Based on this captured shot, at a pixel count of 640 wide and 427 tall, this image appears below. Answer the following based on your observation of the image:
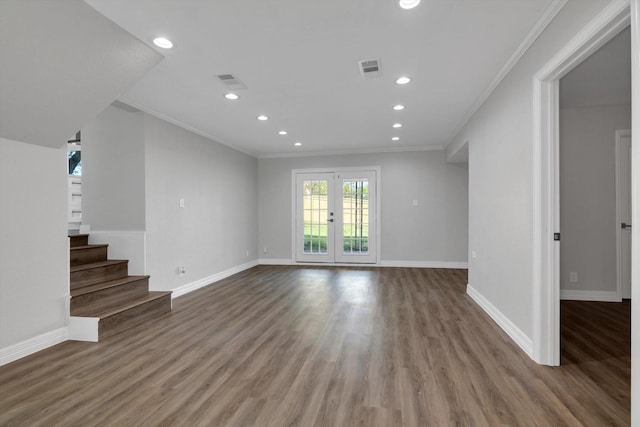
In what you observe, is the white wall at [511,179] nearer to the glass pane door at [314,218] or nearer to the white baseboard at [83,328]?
the glass pane door at [314,218]

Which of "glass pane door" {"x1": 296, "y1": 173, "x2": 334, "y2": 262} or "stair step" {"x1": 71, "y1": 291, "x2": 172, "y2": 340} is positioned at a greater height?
"glass pane door" {"x1": 296, "y1": 173, "x2": 334, "y2": 262}

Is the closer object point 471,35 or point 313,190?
point 471,35

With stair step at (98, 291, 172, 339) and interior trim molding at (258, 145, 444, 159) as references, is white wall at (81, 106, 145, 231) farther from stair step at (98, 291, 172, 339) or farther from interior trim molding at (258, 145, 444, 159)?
interior trim molding at (258, 145, 444, 159)

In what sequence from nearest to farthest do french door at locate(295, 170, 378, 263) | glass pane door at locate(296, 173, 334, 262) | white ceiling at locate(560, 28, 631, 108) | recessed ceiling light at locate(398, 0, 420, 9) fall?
recessed ceiling light at locate(398, 0, 420, 9) → white ceiling at locate(560, 28, 631, 108) → french door at locate(295, 170, 378, 263) → glass pane door at locate(296, 173, 334, 262)

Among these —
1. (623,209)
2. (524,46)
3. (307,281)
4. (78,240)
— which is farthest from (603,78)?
(78,240)

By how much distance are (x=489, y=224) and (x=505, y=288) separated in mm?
758

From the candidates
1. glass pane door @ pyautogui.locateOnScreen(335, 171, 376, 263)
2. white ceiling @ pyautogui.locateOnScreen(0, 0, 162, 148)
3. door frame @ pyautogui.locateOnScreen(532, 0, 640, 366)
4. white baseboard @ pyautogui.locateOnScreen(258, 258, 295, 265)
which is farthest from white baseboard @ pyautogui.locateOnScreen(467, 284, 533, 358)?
white baseboard @ pyautogui.locateOnScreen(258, 258, 295, 265)

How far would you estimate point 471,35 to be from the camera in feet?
8.09

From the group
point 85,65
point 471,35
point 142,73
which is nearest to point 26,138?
point 85,65

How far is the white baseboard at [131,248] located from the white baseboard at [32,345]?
1.13m

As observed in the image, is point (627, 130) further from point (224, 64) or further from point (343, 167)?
point (224, 64)

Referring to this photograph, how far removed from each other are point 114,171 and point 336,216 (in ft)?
13.7

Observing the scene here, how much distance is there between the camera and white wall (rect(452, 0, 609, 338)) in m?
2.27

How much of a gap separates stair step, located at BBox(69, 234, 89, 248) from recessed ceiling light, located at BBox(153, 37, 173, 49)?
267 centimetres
